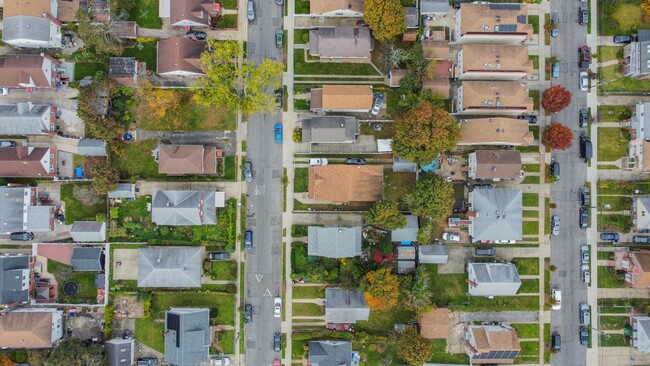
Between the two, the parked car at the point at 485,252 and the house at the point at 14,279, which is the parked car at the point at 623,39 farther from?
the house at the point at 14,279

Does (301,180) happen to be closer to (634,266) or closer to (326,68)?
(326,68)

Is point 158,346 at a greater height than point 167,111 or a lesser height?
lesser

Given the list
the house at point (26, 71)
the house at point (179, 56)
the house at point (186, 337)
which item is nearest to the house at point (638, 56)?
the house at point (179, 56)

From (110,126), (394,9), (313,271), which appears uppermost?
(394,9)

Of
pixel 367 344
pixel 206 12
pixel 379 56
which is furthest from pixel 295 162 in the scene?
pixel 367 344

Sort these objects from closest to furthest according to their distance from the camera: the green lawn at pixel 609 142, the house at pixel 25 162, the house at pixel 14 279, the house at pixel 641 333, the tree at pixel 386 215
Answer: the tree at pixel 386 215 → the house at pixel 14 279 → the house at pixel 25 162 → the house at pixel 641 333 → the green lawn at pixel 609 142

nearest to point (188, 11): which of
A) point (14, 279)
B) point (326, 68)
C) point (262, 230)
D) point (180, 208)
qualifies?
point (326, 68)

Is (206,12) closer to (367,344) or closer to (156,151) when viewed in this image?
(156,151)
